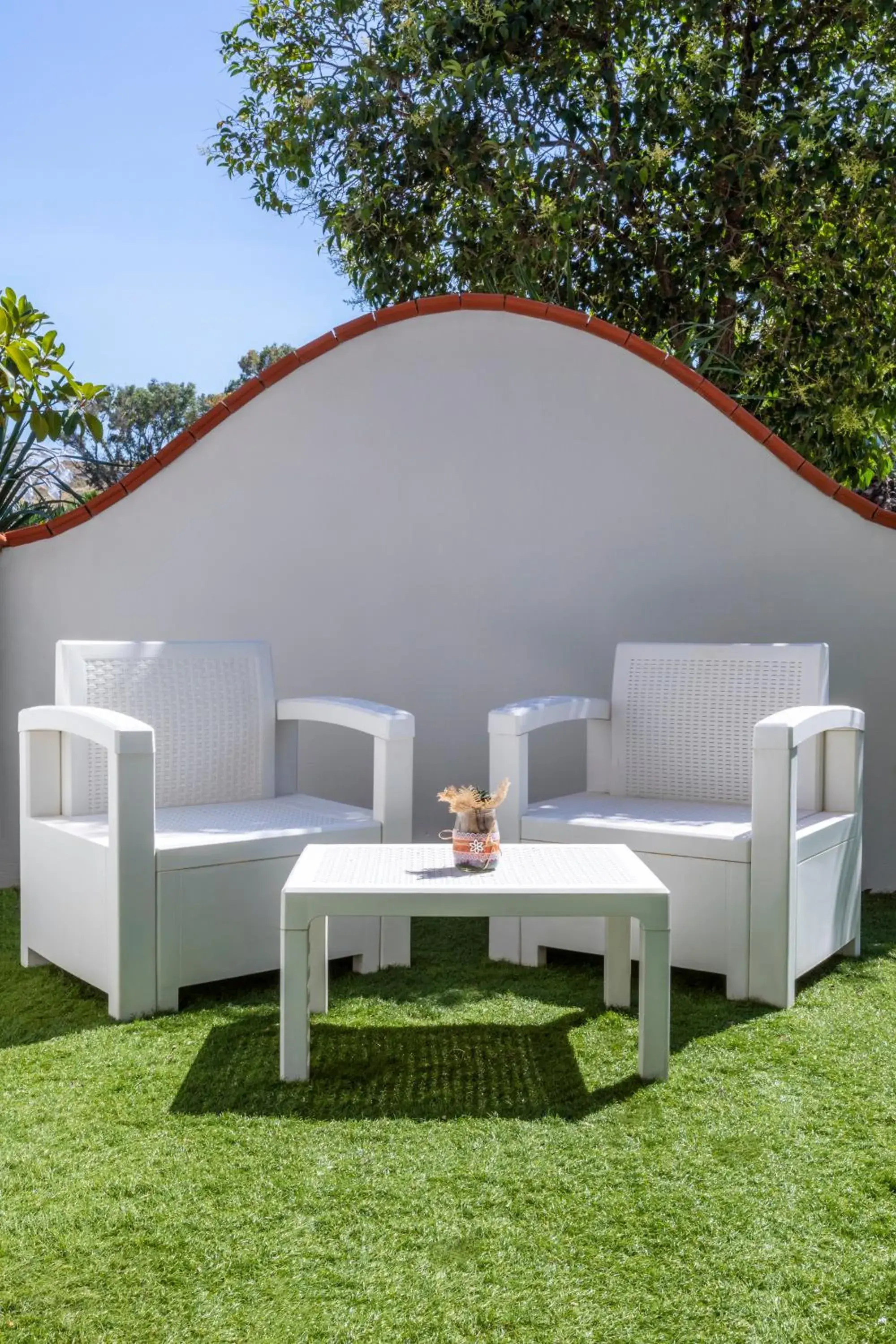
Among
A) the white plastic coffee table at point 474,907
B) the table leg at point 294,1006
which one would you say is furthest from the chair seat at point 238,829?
the table leg at point 294,1006

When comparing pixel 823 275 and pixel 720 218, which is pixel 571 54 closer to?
pixel 720 218

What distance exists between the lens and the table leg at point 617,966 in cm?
260

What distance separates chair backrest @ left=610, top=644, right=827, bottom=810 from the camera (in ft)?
10.4

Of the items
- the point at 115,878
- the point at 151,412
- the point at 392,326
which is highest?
the point at 151,412

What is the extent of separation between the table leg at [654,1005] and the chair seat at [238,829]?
989mm

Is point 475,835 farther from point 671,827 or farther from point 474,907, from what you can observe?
point 671,827

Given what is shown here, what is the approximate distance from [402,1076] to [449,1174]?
1.42ft

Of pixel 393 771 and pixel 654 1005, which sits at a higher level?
pixel 393 771

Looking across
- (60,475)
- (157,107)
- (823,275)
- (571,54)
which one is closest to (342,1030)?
(60,475)

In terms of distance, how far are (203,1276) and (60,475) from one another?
4475mm

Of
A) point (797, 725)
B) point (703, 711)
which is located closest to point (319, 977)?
point (797, 725)

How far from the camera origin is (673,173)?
6926mm

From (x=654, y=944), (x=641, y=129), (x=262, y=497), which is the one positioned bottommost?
(x=654, y=944)

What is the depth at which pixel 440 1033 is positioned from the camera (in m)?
2.47
